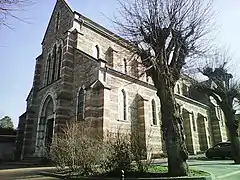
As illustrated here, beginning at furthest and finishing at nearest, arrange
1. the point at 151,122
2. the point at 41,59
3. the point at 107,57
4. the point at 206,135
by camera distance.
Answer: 1. the point at 206,135
2. the point at 41,59
3. the point at 107,57
4. the point at 151,122

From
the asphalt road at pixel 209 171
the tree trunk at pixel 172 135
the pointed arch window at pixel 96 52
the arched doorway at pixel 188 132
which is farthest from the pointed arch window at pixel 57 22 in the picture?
the arched doorway at pixel 188 132

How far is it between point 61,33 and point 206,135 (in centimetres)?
2555

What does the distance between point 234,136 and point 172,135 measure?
1027 cm

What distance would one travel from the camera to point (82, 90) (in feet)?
64.0

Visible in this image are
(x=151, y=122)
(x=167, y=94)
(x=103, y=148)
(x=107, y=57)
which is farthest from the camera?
(x=107, y=57)

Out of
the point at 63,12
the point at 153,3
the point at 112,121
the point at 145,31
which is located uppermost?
the point at 63,12

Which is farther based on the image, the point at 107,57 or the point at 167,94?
the point at 107,57

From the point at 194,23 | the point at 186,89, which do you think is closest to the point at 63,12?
the point at 194,23

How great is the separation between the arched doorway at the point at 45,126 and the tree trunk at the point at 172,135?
1457 centimetres

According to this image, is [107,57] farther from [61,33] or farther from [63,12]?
[63,12]

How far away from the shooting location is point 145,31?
11.0m

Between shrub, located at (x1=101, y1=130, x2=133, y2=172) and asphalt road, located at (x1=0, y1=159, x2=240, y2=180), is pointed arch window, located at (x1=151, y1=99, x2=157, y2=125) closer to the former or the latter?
→ asphalt road, located at (x1=0, y1=159, x2=240, y2=180)

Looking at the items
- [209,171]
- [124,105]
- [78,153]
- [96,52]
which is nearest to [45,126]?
[124,105]

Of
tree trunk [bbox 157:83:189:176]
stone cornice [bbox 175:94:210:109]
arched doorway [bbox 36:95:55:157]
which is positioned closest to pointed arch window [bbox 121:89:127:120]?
arched doorway [bbox 36:95:55:157]
